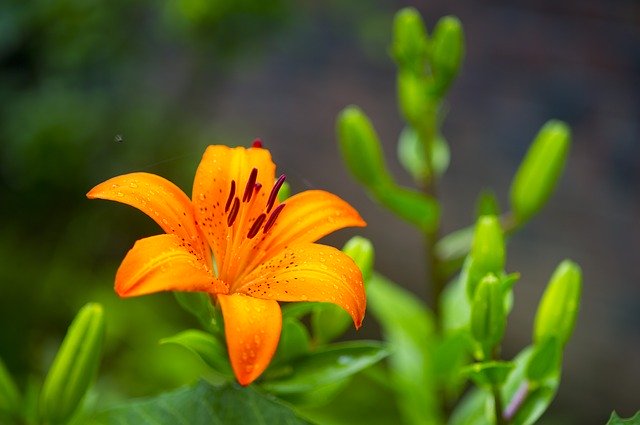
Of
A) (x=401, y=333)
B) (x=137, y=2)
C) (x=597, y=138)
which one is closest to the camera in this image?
(x=401, y=333)

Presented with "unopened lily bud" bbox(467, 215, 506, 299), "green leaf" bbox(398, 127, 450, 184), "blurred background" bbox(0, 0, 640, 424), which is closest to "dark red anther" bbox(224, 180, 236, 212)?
"unopened lily bud" bbox(467, 215, 506, 299)

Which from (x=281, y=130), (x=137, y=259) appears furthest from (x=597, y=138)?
(x=137, y=259)

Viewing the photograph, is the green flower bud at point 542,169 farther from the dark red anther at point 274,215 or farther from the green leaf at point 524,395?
the dark red anther at point 274,215

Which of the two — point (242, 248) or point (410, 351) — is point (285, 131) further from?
point (242, 248)

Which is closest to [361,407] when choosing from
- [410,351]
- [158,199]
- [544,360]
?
[410,351]

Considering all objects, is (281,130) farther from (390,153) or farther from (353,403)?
(353,403)

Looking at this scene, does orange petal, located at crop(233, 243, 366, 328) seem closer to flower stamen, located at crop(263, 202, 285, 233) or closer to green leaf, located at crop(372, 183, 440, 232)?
flower stamen, located at crop(263, 202, 285, 233)
